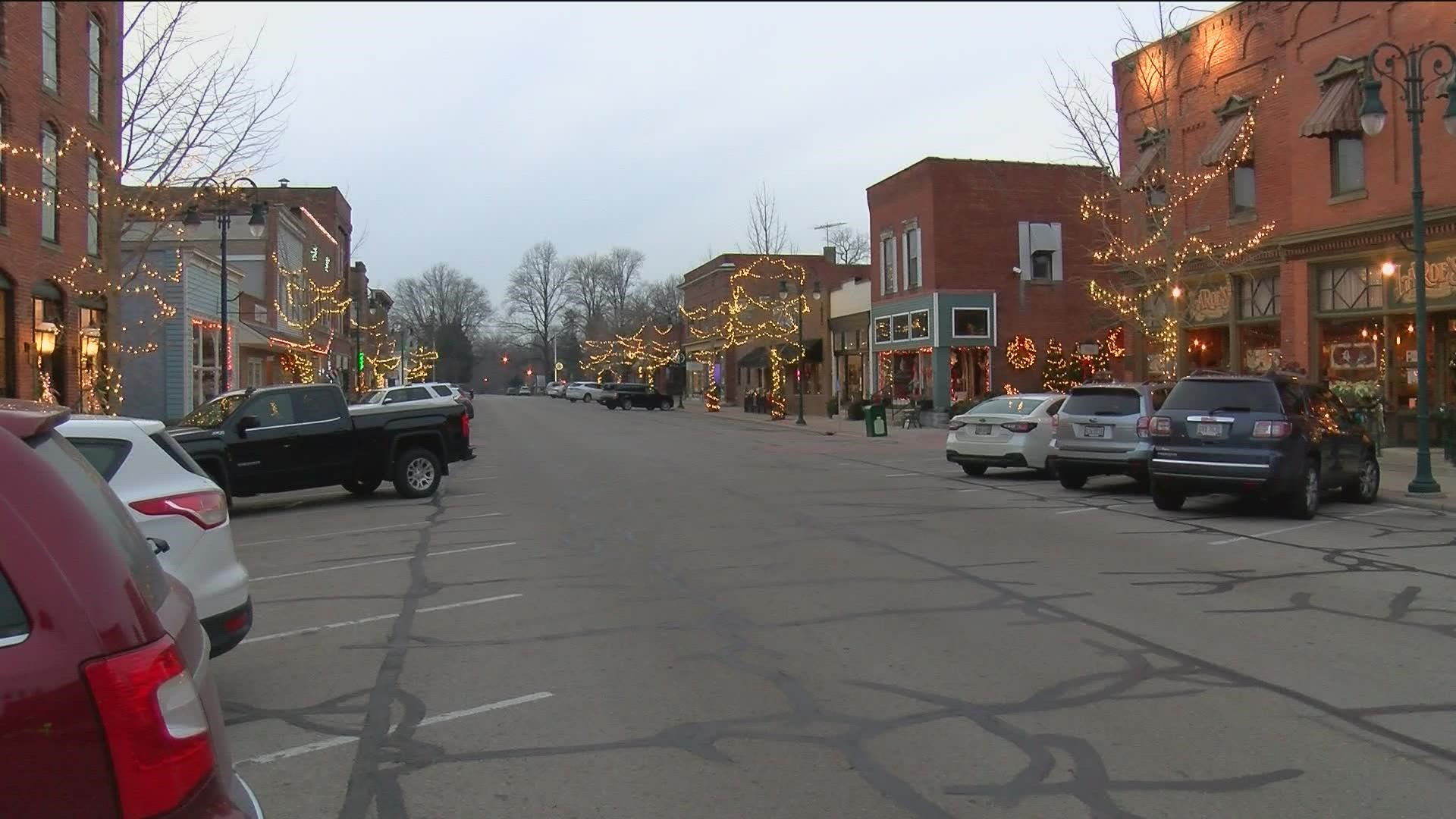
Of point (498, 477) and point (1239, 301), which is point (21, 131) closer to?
point (498, 477)

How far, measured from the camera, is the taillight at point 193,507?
21.1ft

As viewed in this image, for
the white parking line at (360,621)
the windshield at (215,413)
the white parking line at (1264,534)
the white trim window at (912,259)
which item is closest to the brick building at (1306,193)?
the white parking line at (1264,534)

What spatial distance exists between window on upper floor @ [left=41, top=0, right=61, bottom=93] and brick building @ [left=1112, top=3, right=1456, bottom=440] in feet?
75.5

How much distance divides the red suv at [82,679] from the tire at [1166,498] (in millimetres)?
12993

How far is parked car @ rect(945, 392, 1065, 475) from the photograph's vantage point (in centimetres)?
1844

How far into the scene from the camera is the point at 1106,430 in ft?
53.5

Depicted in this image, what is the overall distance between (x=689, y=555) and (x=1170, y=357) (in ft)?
62.9

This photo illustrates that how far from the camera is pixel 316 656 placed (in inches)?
284

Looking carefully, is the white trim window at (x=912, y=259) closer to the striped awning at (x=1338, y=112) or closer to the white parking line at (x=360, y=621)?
the striped awning at (x=1338, y=112)

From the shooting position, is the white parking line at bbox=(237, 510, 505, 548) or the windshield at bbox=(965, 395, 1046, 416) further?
the windshield at bbox=(965, 395, 1046, 416)

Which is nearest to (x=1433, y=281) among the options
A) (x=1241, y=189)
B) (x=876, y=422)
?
(x=1241, y=189)

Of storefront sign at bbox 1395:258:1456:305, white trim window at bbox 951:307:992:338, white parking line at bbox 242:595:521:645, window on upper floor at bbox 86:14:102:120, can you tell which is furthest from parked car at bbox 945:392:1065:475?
white trim window at bbox 951:307:992:338

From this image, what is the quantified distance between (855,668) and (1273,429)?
8.41 metres

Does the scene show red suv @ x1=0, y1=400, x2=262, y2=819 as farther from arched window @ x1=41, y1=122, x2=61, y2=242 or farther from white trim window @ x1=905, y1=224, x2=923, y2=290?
white trim window @ x1=905, y1=224, x2=923, y2=290
